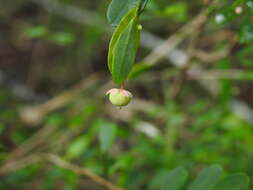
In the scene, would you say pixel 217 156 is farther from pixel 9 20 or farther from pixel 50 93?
pixel 9 20

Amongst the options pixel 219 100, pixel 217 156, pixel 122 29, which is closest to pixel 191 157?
pixel 217 156

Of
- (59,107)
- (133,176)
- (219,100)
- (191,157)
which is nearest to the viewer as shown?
(133,176)

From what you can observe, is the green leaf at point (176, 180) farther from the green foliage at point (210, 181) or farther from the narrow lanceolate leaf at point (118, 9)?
the narrow lanceolate leaf at point (118, 9)

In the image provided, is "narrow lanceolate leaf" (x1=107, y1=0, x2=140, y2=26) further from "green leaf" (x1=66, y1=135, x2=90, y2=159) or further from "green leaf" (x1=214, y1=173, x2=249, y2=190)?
"green leaf" (x1=66, y1=135, x2=90, y2=159)

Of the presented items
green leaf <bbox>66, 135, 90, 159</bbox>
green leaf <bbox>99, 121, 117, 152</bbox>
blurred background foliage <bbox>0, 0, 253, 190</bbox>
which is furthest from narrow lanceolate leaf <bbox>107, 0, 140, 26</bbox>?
green leaf <bbox>66, 135, 90, 159</bbox>

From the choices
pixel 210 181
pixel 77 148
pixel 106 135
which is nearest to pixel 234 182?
pixel 210 181

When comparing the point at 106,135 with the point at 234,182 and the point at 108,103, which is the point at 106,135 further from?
the point at 108,103

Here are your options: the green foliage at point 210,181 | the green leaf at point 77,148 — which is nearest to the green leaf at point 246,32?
the green foliage at point 210,181
